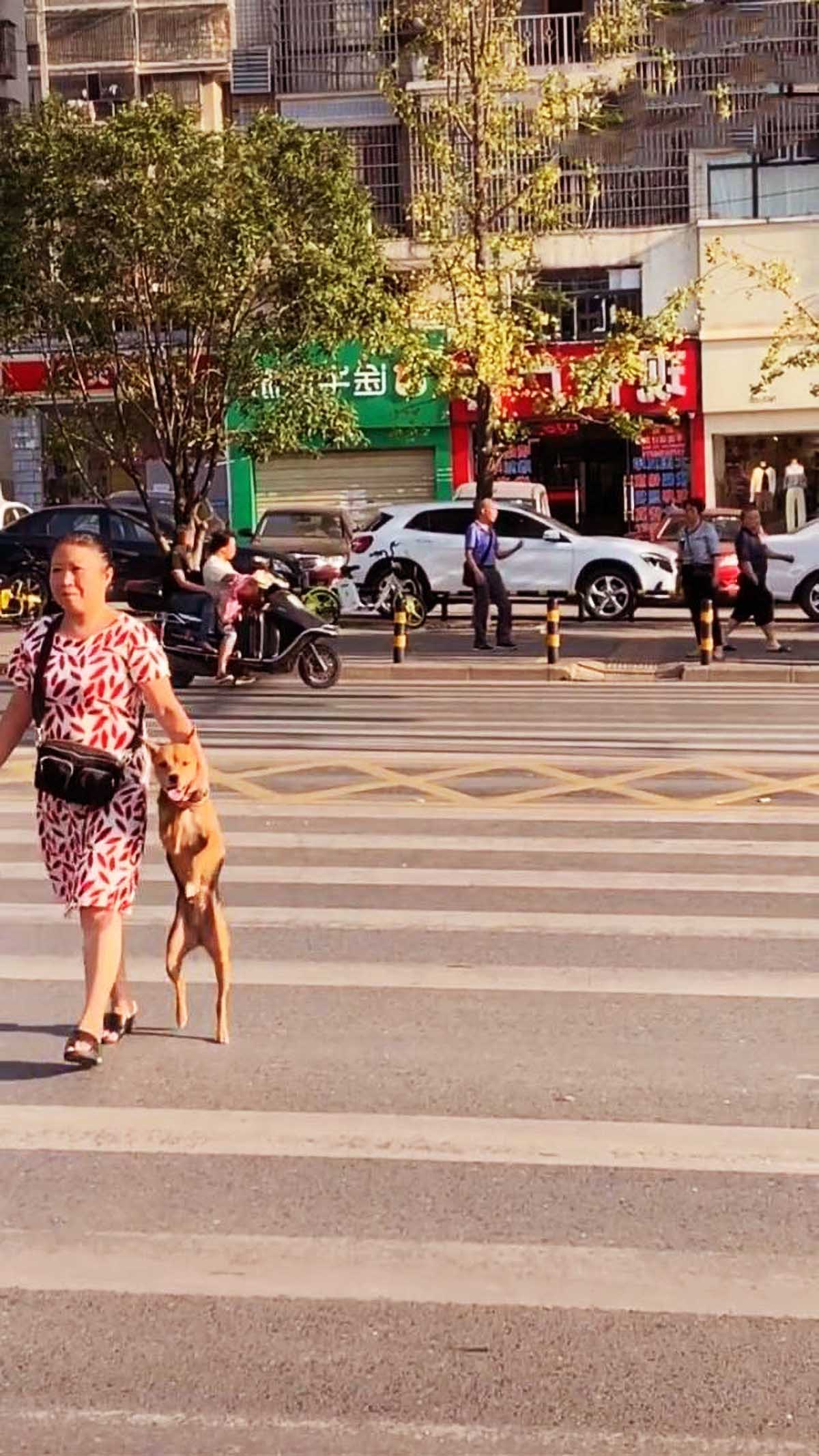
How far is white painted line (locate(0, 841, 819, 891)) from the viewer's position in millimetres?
9617

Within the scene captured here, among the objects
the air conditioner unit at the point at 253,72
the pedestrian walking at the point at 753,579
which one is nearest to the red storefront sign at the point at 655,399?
the air conditioner unit at the point at 253,72

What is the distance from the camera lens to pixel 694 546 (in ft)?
77.8

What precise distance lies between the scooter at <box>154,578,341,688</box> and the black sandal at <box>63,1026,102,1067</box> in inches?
536

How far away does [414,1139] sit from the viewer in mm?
6047

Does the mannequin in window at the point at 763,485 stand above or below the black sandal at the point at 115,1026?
above

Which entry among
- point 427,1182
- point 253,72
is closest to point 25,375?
point 253,72

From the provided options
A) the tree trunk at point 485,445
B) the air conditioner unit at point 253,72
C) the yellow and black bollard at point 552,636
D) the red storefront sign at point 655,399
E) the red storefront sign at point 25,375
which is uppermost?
the air conditioner unit at point 253,72

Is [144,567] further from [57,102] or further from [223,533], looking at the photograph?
[223,533]

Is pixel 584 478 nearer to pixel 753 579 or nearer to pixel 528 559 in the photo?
pixel 528 559

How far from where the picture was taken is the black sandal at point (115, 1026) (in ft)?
23.3

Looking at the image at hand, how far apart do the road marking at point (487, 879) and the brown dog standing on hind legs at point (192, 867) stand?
2.55m

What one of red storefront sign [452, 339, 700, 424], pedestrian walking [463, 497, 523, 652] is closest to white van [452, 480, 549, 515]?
red storefront sign [452, 339, 700, 424]

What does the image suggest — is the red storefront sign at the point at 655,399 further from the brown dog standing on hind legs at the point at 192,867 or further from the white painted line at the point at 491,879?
the brown dog standing on hind legs at the point at 192,867

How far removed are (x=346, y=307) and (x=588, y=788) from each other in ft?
52.3
